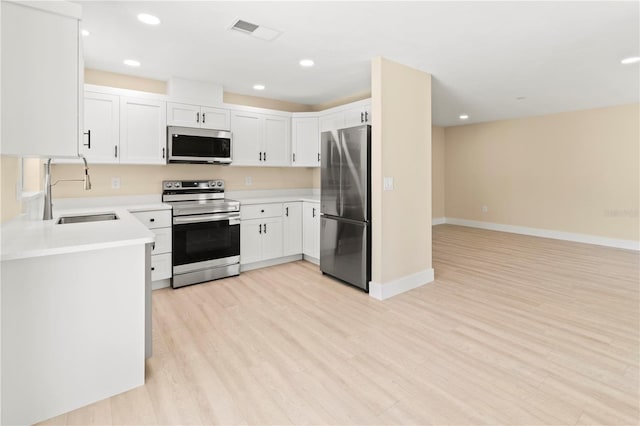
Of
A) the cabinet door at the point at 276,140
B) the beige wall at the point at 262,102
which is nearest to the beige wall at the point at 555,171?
the beige wall at the point at 262,102

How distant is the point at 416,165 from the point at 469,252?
2408 millimetres

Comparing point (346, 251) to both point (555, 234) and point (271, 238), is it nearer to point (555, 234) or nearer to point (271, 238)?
Result: point (271, 238)

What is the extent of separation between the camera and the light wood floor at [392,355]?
5.64ft

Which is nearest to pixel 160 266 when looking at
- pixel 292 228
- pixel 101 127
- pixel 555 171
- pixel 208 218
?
pixel 208 218

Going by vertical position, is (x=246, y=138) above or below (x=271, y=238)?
above

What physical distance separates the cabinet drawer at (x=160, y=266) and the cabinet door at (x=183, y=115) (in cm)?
153

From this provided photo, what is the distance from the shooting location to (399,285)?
11.5 ft

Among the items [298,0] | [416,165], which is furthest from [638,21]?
[298,0]

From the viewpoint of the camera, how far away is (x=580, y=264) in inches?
179

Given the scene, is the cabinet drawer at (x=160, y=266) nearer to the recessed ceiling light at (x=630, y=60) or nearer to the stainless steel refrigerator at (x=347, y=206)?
the stainless steel refrigerator at (x=347, y=206)

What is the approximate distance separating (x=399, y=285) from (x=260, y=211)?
1.97m

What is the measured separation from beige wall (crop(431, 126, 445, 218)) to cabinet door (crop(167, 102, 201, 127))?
5791mm

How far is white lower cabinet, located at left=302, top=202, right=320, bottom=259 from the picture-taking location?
4.44m

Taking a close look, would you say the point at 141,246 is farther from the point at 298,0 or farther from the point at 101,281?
the point at 298,0
